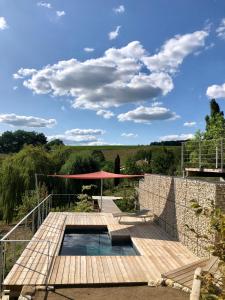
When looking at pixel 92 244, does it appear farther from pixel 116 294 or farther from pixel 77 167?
pixel 77 167

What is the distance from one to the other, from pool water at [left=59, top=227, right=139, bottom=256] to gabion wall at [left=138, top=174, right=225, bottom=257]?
133cm

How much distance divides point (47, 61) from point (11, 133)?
52.1 m

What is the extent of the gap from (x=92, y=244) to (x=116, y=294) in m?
5.42

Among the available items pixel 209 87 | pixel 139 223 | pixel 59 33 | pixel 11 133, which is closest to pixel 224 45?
pixel 209 87

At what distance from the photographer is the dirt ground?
6.23 metres

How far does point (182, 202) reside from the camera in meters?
10.3

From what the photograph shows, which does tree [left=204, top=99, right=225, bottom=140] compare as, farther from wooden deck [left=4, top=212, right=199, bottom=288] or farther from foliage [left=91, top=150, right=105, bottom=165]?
wooden deck [left=4, top=212, right=199, bottom=288]

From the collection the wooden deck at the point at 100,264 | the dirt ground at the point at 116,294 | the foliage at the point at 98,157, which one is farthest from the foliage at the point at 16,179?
the dirt ground at the point at 116,294

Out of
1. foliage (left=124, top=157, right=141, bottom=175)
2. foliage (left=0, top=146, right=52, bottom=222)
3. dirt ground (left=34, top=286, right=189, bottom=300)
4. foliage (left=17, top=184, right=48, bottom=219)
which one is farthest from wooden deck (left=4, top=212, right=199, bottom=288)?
foliage (left=124, top=157, right=141, bottom=175)

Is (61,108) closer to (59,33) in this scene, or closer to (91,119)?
(91,119)

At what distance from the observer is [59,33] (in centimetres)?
1778

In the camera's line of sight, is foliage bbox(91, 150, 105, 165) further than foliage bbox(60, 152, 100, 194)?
Yes

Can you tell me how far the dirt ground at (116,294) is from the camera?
20.4 feet

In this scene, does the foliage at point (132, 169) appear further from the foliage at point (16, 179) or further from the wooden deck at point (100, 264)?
the wooden deck at point (100, 264)
